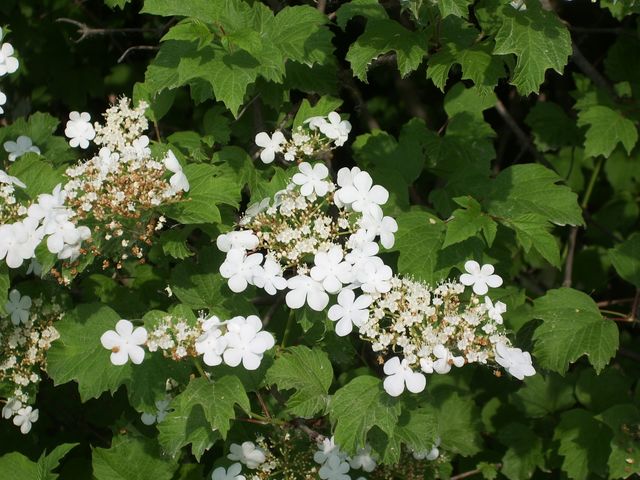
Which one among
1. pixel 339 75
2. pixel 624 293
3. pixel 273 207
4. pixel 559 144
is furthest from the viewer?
pixel 624 293

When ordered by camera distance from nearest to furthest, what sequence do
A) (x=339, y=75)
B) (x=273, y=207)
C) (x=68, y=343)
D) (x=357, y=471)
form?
1. (x=273, y=207)
2. (x=68, y=343)
3. (x=357, y=471)
4. (x=339, y=75)

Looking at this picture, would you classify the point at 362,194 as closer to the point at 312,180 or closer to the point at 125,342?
the point at 312,180

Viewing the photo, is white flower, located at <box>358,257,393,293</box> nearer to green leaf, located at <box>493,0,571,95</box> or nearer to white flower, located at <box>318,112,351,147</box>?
white flower, located at <box>318,112,351,147</box>

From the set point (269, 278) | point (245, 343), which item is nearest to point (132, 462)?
point (245, 343)

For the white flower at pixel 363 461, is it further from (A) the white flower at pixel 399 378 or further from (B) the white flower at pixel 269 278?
(B) the white flower at pixel 269 278

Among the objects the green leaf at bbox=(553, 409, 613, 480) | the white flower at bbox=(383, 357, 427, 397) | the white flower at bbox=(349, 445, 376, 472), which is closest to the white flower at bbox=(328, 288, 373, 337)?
the white flower at bbox=(383, 357, 427, 397)

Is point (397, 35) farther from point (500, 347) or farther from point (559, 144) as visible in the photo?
point (559, 144)

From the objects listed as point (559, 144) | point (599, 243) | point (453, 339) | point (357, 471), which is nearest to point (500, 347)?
point (453, 339)
